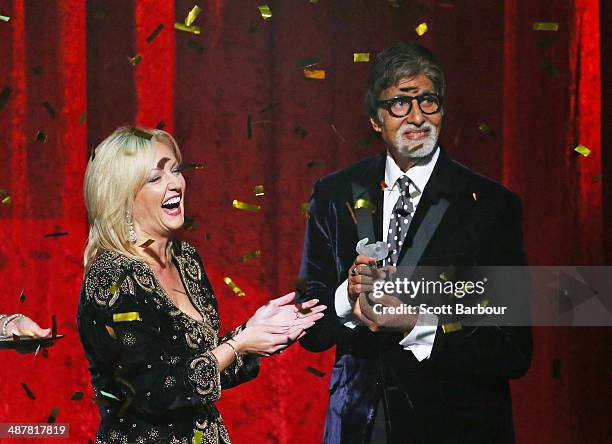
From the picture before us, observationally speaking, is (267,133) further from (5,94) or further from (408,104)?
(5,94)

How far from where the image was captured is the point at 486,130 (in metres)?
2.63

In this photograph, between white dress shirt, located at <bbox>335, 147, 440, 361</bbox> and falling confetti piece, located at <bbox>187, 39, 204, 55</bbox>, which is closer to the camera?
white dress shirt, located at <bbox>335, 147, 440, 361</bbox>

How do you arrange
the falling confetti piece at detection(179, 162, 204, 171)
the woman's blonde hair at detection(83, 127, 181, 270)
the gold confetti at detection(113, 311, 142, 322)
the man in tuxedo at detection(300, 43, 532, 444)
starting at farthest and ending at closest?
the falling confetti piece at detection(179, 162, 204, 171), the man in tuxedo at detection(300, 43, 532, 444), the woman's blonde hair at detection(83, 127, 181, 270), the gold confetti at detection(113, 311, 142, 322)

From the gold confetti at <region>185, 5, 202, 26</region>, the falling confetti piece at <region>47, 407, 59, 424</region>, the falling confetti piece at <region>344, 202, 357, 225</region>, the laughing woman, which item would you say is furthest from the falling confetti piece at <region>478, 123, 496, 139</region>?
the falling confetti piece at <region>47, 407, 59, 424</region>

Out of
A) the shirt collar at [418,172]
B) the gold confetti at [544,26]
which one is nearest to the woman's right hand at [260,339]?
the shirt collar at [418,172]

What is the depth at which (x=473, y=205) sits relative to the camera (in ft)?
8.31

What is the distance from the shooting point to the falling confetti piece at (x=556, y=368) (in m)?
2.66

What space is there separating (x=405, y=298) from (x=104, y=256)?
35.7 inches

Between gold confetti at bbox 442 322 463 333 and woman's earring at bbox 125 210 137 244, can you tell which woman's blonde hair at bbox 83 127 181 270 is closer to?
woman's earring at bbox 125 210 137 244

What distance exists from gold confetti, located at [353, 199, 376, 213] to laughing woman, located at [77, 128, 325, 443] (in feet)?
1.29

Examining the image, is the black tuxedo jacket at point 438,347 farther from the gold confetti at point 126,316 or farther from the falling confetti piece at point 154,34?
the falling confetti piece at point 154,34

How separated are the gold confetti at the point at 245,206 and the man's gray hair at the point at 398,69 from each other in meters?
0.46

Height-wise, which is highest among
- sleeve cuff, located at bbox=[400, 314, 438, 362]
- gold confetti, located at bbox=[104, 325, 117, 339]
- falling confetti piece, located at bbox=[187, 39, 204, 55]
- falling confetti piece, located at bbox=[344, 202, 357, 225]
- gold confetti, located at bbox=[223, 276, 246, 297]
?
falling confetti piece, located at bbox=[187, 39, 204, 55]

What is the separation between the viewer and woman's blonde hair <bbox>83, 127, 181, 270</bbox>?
2.26 meters
